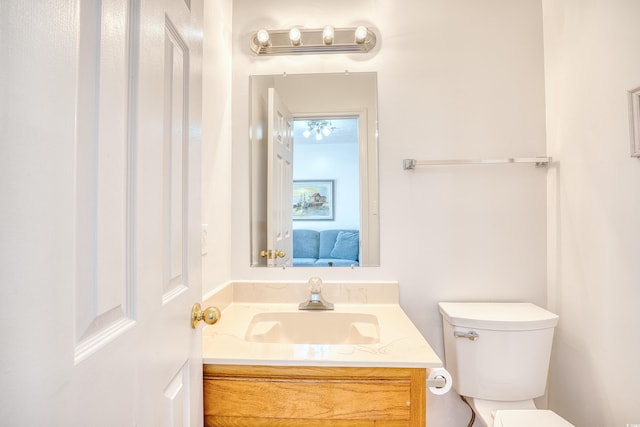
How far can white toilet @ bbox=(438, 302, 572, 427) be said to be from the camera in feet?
3.81

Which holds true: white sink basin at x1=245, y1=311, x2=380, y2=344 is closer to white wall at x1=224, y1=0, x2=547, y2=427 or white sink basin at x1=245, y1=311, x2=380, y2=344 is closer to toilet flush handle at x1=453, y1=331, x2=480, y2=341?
white wall at x1=224, y1=0, x2=547, y2=427

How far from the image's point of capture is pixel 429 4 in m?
1.43

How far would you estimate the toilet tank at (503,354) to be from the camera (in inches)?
45.8

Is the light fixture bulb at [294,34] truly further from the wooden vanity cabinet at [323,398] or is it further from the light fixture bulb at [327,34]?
the wooden vanity cabinet at [323,398]

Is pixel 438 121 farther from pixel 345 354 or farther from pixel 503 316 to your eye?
pixel 345 354

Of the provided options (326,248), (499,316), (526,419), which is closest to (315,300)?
(326,248)

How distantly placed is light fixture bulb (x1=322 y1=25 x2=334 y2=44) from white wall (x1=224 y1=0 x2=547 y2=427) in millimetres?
97

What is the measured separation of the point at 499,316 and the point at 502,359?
16 cm

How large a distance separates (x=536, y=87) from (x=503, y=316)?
40.8 inches

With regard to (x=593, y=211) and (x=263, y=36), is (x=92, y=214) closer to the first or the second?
(x=263, y=36)

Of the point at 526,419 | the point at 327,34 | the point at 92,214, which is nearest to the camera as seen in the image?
the point at 92,214

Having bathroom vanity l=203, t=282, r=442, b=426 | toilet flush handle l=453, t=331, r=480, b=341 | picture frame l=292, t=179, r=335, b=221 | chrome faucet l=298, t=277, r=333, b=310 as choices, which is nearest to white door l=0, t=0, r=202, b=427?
bathroom vanity l=203, t=282, r=442, b=426

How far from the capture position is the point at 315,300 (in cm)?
131

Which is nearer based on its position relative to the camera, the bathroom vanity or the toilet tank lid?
the bathroom vanity
